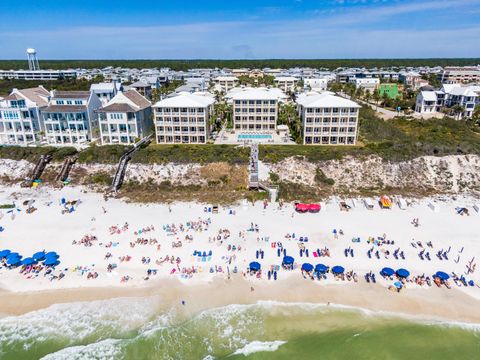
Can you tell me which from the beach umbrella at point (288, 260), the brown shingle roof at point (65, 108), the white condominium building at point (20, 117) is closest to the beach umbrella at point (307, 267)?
the beach umbrella at point (288, 260)

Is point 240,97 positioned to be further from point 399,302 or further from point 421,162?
point 399,302

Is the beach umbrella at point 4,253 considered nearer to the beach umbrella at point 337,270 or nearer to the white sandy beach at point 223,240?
the white sandy beach at point 223,240

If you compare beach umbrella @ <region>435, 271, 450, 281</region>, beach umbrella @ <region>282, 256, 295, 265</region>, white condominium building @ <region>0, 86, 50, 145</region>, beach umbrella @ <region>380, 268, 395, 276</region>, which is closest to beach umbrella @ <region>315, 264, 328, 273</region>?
beach umbrella @ <region>282, 256, 295, 265</region>

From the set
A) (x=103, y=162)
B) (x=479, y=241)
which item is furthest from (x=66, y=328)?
(x=479, y=241)

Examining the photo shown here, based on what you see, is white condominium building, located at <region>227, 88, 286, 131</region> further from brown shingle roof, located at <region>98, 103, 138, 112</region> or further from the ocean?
the ocean

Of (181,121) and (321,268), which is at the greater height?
(181,121)

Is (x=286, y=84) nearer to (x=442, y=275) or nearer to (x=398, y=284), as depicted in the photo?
(x=442, y=275)

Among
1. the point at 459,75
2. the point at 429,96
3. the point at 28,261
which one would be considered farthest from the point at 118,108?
the point at 459,75
